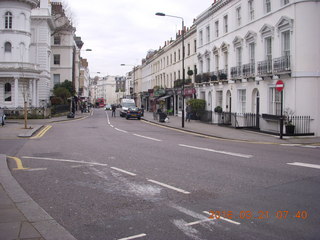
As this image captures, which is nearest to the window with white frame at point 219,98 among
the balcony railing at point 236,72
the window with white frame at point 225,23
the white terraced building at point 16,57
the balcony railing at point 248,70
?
the balcony railing at point 236,72

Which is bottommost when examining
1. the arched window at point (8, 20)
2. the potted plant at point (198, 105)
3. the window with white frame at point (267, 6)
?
the potted plant at point (198, 105)

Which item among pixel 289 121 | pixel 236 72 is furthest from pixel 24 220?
pixel 236 72

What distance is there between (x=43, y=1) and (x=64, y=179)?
151 ft

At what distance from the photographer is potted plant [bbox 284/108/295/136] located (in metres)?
19.9

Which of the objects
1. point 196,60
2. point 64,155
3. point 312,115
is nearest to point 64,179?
point 64,155

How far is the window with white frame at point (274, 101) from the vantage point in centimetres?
2240

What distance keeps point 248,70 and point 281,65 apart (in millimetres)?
4743

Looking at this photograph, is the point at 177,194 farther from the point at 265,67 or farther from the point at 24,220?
the point at 265,67

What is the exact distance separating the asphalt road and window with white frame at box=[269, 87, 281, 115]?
1109 cm

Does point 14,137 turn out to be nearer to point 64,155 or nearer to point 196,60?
point 64,155

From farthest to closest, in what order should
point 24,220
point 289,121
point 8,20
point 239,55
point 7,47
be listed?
point 7,47
point 8,20
point 239,55
point 289,121
point 24,220

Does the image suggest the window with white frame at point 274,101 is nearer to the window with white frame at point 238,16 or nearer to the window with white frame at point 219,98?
the window with white frame at point 238,16

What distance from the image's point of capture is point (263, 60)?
2369cm

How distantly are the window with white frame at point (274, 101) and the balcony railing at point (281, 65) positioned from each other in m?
1.74
